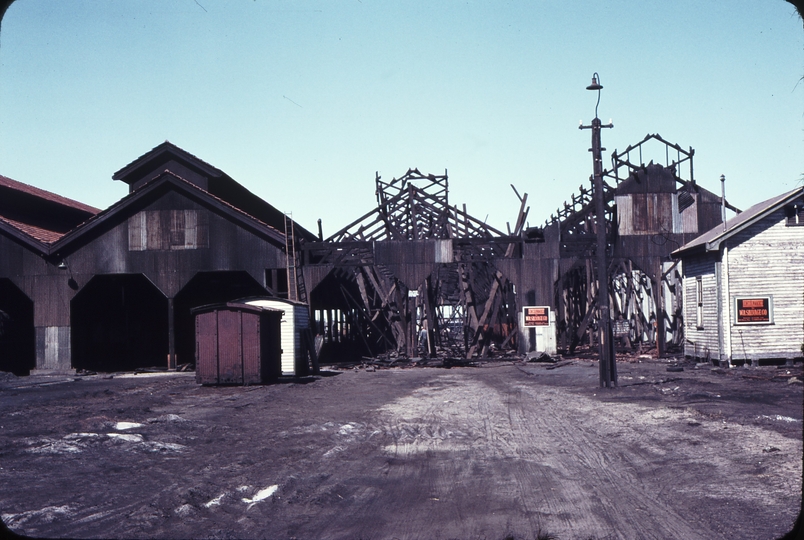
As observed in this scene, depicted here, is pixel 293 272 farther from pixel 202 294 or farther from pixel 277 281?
pixel 202 294

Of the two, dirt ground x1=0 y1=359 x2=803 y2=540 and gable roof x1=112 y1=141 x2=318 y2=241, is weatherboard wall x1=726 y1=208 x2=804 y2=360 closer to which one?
dirt ground x1=0 y1=359 x2=803 y2=540

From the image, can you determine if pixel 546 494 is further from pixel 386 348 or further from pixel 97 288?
pixel 386 348

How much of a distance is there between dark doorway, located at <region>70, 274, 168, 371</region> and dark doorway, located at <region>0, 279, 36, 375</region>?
2.16m

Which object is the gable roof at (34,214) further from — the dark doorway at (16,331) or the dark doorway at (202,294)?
the dark doorway at (202,294)

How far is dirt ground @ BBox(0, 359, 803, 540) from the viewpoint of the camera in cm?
659

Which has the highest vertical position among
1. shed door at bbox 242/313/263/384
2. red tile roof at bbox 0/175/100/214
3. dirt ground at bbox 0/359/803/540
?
red tile roof at bbox 0/175/100/214

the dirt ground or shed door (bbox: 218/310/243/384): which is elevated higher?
shed door (bbox: 218/310/243/384)

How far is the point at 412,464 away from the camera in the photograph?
30.4 ft

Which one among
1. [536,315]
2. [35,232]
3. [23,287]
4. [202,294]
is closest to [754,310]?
[536,315]

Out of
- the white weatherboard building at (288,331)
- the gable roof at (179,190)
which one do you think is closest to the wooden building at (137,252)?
the gable roof at (179,190)

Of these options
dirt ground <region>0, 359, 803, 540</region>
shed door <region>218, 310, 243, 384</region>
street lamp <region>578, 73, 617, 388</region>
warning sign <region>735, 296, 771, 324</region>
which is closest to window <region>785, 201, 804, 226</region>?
warning sign <region>735, 296, 771, 324</region>

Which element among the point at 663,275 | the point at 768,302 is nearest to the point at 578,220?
the point at 663,275

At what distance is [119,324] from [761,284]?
26.0 meters

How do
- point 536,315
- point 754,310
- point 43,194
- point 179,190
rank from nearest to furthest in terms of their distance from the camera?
point 754,310
point 179,190
point 536,315
point 43,194
